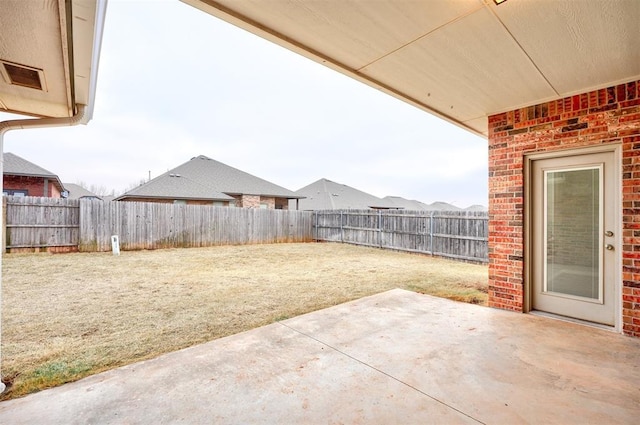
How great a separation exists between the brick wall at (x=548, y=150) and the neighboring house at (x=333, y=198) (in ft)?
62.2

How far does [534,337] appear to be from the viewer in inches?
113

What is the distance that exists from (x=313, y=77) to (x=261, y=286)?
17.9m

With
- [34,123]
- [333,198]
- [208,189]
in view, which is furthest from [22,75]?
[333,198]

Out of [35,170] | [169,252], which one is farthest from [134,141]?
[169,252]

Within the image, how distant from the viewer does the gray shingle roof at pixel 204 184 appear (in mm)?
15352

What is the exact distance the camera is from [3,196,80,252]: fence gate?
27.0 ft

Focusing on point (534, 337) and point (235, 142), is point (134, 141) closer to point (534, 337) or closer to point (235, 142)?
point (235, 142)

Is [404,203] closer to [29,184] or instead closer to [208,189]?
[208,189]

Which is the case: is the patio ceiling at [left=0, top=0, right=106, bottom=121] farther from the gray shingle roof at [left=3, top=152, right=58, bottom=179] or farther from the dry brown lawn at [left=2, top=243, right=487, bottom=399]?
the gray shingle roof at [left=3, top=152, right=58, bottom=179]

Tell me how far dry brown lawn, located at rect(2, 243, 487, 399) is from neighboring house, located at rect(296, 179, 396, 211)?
50.1ft

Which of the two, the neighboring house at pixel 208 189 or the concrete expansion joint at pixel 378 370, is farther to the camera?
the neighboring house at pixel 208 189

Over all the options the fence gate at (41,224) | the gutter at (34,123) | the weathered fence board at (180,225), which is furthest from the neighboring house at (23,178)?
the gutter at (34,123)

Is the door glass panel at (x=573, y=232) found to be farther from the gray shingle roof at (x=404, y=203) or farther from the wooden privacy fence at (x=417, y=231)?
the gray shingle roof at (x=404, y=203)

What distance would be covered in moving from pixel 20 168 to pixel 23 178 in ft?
1.95
